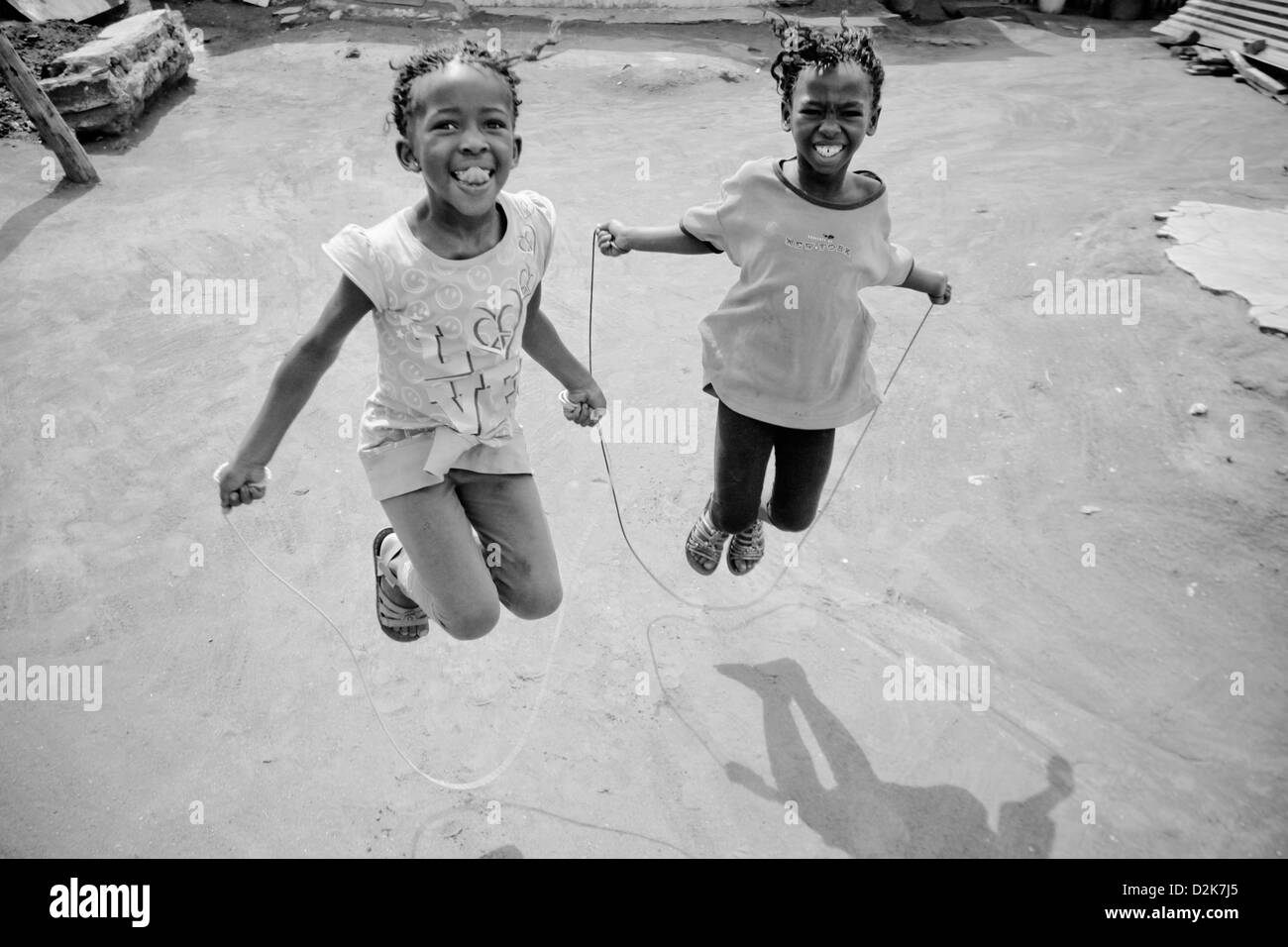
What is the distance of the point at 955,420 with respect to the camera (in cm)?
507

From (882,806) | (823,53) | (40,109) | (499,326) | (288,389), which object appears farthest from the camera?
(40,109)

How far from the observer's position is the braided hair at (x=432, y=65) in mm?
2500

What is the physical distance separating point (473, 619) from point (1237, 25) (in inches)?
568

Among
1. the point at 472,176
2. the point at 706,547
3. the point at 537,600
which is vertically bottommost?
the point at 706,547

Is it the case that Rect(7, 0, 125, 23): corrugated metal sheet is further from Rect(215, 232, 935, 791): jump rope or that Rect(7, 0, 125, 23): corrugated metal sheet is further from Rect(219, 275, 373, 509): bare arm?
Rect(219, 275, 373, 509): bare arm

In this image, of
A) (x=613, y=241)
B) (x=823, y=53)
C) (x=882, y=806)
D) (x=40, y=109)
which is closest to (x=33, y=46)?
(x=40, y=109)

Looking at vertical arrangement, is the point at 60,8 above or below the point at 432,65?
below

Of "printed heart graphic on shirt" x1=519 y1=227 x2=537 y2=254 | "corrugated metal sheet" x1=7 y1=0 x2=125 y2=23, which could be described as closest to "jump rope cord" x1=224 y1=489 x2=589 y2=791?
"printed heart graphic on shirt" x1=519 y1=227 x2=537 y2=254

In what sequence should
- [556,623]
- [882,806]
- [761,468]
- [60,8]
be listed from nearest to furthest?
[882,806], [761,468], [556,623], [60,8]

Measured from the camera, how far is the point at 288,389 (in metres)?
2.57

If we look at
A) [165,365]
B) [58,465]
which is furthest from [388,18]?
[58,465]

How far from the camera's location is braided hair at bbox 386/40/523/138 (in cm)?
250

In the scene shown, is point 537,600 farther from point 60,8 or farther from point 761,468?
point 60,8

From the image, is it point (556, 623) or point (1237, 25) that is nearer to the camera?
point (556, 623)
